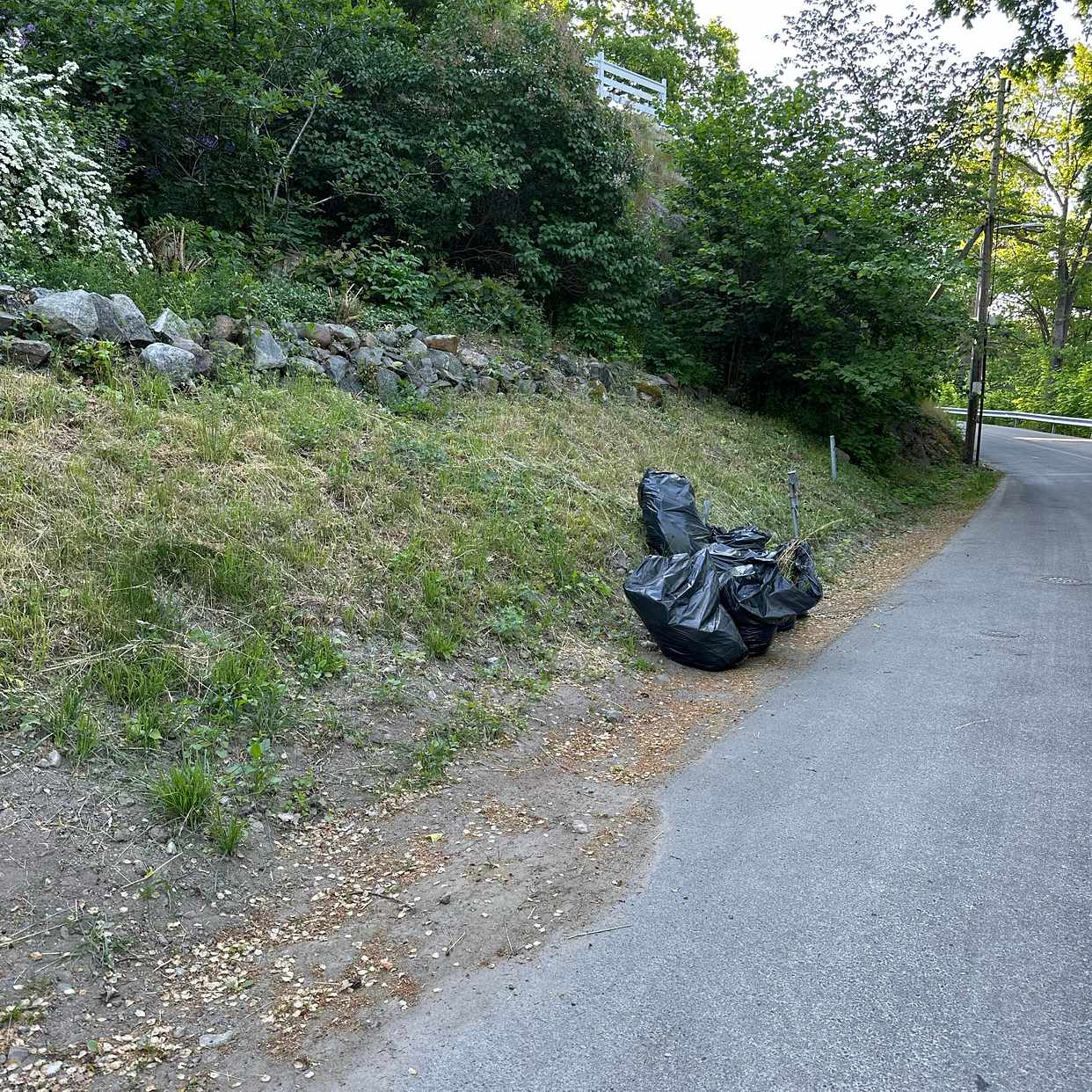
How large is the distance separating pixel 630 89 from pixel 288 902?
20.7 metres

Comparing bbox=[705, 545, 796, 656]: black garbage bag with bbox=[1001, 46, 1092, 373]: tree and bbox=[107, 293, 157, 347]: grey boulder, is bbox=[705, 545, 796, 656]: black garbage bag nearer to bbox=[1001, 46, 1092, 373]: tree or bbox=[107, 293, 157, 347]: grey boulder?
bbox=[107, 293, 157, 347]: grey boulder

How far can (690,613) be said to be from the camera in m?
6.21

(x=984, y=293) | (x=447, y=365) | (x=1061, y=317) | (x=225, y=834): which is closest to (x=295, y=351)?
(x=447, y=365)

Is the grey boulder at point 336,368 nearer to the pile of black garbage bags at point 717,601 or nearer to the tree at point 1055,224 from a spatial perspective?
the pile of black garbage bags at point 717,601

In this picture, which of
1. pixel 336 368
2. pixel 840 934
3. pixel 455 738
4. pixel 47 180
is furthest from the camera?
pixel 336 368

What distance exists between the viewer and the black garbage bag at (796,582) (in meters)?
6.36

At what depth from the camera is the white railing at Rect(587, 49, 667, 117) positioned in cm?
1941

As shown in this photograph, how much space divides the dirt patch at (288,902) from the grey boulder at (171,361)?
3.56 meters

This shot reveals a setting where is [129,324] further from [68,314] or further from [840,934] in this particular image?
[840,934]

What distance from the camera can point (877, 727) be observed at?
517cm

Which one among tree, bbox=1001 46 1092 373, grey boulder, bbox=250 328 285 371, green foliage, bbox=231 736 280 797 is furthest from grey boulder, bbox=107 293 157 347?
tree, bbox=1001 46 1092 373

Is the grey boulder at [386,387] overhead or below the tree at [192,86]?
below

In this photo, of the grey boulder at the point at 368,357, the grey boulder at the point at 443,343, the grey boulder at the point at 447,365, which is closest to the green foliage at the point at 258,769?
the grey boulder at the point at 368,357

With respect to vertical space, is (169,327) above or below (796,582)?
above
